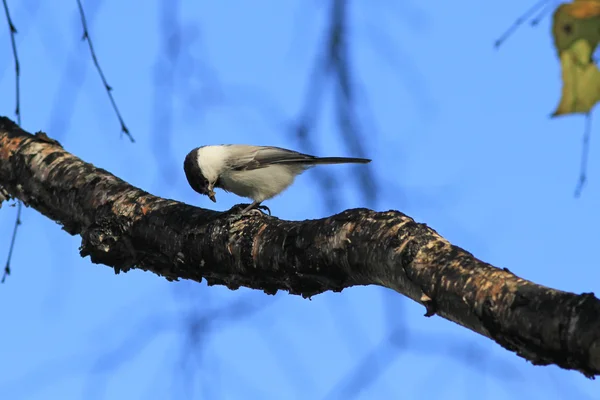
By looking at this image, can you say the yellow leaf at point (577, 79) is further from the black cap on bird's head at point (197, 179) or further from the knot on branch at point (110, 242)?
the black cap on bird's head at point (197, 179)

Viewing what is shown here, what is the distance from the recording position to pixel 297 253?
292 centimetres

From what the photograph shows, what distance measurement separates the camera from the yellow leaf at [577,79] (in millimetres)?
1438

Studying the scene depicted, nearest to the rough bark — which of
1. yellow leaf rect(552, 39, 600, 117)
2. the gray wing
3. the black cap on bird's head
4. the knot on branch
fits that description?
the knot on branch

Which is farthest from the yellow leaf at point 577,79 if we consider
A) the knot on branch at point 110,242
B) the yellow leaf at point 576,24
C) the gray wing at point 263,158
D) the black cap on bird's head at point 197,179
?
the black cap on bird's head at point 197,179

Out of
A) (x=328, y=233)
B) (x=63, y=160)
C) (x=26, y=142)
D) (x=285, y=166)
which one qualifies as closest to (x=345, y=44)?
(x=328, y=233)

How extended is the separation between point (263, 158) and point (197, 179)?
1.65ft

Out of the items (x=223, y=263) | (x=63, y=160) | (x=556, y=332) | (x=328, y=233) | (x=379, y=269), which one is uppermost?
(x=63, y=160)

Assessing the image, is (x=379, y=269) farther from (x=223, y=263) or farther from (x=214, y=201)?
(x=214, y=201)

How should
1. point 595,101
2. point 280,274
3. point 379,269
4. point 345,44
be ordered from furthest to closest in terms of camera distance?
1. point 280,274
2. point 345,44
3. point 379,269
4. point 595,101

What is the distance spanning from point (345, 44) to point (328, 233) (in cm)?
71

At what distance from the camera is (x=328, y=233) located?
9.20 feet

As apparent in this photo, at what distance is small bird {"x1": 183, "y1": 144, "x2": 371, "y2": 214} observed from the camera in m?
5.37

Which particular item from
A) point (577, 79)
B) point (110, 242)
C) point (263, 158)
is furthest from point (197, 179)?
point (577, 79)

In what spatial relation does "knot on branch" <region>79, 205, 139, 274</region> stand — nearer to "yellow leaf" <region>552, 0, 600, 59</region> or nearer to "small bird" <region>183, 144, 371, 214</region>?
"small bird" <region>183, 144, 371, 214</region>
